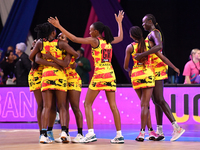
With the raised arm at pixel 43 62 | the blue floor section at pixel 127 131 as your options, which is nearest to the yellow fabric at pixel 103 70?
the raised arm at pixel 43 62

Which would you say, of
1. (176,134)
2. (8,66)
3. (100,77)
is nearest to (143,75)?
(100,77)

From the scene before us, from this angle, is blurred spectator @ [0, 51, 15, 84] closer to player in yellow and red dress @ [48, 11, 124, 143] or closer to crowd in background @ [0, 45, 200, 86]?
crowd in background @ [0, 45, 200, 86]

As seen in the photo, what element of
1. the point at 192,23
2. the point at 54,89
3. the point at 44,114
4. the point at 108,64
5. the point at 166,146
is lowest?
the point at 166,146

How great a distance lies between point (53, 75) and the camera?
595 cm

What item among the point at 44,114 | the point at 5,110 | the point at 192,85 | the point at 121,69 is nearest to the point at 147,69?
the point at 44,114

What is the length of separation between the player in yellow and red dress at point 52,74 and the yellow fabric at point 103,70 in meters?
0.38

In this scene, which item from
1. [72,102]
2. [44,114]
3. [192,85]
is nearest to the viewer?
[44,114]

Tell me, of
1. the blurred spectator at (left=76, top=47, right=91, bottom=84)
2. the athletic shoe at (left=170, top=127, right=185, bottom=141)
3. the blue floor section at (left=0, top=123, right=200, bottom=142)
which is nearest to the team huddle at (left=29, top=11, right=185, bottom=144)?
the athletic shoe at (left=170, top=127, right=185, bottom=141)

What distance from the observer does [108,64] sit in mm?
6059

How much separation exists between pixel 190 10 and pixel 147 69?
20.1 feet

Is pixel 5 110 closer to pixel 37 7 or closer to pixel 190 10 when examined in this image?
pixel 37 7

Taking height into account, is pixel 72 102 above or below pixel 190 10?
below

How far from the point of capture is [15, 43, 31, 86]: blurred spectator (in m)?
8.70

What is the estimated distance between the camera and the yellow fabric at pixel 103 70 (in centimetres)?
596
